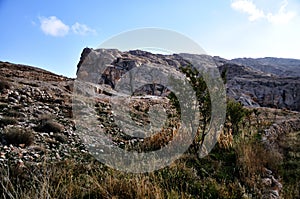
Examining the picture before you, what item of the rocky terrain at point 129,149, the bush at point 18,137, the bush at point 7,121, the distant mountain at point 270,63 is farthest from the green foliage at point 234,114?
the distant mountain at point 270,63

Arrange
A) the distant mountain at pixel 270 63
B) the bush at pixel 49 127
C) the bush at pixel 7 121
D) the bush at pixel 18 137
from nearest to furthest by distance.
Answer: the bush at pixel 18 137 < the bush at pixel 7 121 < the bush at pixel 49 127 < the distant mountain at pixel 270 63

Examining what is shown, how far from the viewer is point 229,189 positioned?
204 inches

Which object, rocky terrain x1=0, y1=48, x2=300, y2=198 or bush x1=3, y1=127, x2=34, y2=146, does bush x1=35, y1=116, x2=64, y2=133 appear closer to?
rocky terrain x1=0, y1=48, x2=300, y2=198

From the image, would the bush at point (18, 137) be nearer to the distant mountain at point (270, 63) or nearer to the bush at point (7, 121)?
the bush at point (7, 121)

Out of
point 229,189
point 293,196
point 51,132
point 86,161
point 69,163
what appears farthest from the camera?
point 51,132

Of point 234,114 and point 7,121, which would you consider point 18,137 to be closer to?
point 7,121

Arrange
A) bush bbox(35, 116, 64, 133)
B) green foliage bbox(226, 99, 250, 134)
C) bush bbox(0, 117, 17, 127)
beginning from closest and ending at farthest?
bush bbox(0, 117, 17, 127) → bush bbox(35, 116, 64, 133) → green foliage bbox(226, 99, 250, 134)

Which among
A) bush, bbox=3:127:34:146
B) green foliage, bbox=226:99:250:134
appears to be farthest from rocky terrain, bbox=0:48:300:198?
green foliage, bbox=226:99:250:134

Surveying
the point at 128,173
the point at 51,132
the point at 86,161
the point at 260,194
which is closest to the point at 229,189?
the point at 260,194

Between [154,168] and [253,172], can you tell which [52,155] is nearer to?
[154,168]

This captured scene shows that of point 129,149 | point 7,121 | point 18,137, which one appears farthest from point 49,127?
point 129,149

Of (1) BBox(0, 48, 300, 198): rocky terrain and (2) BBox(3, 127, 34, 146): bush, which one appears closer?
(1) BBox(0, 48, 300, 198): rocky terrain

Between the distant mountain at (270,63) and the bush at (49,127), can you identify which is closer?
the bush at (49,127)

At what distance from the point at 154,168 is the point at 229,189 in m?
1.58
